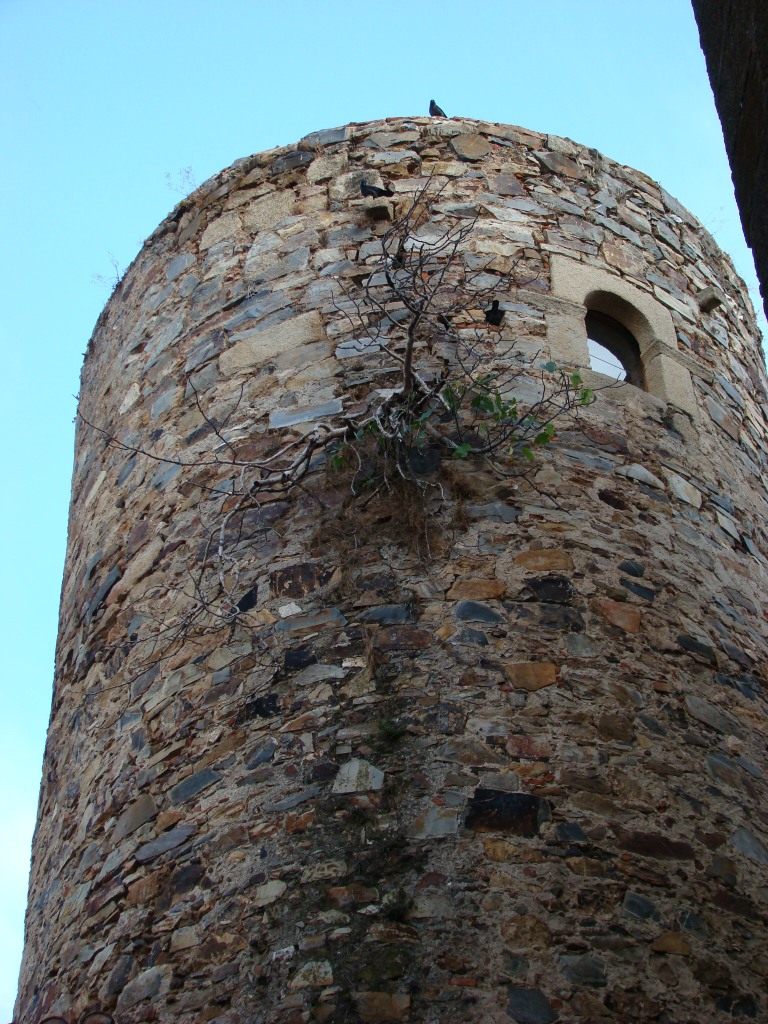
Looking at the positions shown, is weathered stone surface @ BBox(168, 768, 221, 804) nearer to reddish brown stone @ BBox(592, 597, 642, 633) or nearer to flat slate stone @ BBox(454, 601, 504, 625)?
flat slate stone @ BBox(454, 601, 504, 625)

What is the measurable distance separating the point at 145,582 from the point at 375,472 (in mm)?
886

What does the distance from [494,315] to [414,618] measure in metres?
1.41

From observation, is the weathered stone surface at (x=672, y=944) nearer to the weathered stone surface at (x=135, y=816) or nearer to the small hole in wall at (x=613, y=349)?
the weathered stone surface at (x=135, y=816)

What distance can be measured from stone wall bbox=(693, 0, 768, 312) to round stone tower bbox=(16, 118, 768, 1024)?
5.06 ft

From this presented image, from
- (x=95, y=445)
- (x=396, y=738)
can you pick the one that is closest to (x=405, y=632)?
(x=396, y=738)

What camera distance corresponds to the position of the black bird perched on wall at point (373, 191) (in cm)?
536

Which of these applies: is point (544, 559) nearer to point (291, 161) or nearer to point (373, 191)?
point (373, 191)

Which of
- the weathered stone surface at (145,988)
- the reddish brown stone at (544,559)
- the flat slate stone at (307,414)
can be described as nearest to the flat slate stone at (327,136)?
the flat slate stone at (307,414)

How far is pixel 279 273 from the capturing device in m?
5.23

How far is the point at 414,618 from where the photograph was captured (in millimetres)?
3893

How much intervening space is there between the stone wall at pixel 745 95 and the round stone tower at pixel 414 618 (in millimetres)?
1541

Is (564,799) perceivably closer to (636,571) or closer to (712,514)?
(636,571)

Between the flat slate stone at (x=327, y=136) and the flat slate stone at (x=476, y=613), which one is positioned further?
the flat slate stone at (x=327, y=136)

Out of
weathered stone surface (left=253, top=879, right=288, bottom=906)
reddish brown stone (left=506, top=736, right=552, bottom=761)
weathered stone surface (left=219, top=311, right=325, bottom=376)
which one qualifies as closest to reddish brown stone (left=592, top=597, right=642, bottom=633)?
reddish brown stone (left=506, top=736, right=552, bottom=761)
